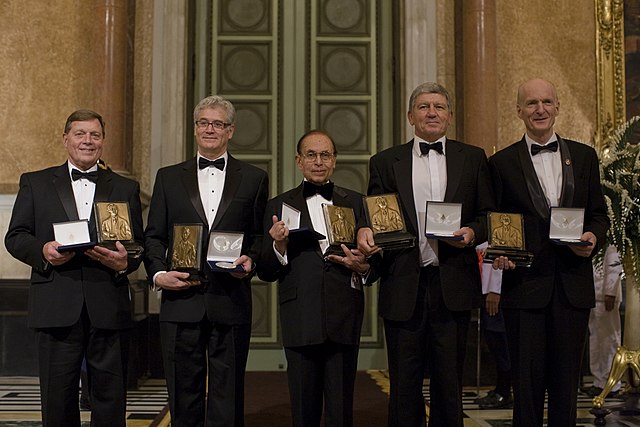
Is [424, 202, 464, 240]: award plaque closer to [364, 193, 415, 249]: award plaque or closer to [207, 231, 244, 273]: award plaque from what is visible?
[364, 193, 415, 249]: award plaque

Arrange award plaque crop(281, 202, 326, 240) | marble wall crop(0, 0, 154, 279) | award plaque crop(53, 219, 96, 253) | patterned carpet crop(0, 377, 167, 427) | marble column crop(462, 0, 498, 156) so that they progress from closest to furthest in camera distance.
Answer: award plaque crop(53, 219, 96, 253) → award plaque crop(281, 202, 326, 240) → patterned carpet crop(0, 377, 167, 427) → marble column crop(462, 0, 498, 156) → marble wall crop(0, 0, 154, 279)

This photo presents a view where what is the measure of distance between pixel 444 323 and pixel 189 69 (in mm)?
5285

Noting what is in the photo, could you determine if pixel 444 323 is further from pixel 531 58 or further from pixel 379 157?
pixel 531 58

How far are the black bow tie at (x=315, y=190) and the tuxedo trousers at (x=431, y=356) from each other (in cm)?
61

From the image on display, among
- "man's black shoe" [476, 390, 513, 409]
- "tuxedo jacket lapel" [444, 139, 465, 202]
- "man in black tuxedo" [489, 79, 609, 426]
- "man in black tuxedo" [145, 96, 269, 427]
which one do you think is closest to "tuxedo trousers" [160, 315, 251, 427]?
"man in black tuxedo" [145, 96, 269, 427]

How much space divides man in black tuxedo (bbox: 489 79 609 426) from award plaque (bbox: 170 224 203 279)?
1446mm

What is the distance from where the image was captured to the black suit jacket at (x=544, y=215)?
13.1ft

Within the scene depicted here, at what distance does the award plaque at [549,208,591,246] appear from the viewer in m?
3.89

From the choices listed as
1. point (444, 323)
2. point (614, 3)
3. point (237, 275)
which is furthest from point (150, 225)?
point (614, 3)

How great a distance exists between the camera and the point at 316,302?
390 centimetres

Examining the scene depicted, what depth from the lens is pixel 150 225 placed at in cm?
408

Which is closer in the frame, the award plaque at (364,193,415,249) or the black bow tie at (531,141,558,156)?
the award plaque at (364,193,415,249)

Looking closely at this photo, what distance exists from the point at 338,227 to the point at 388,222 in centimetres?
24

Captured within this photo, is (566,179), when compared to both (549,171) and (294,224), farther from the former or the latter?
(294,224)
